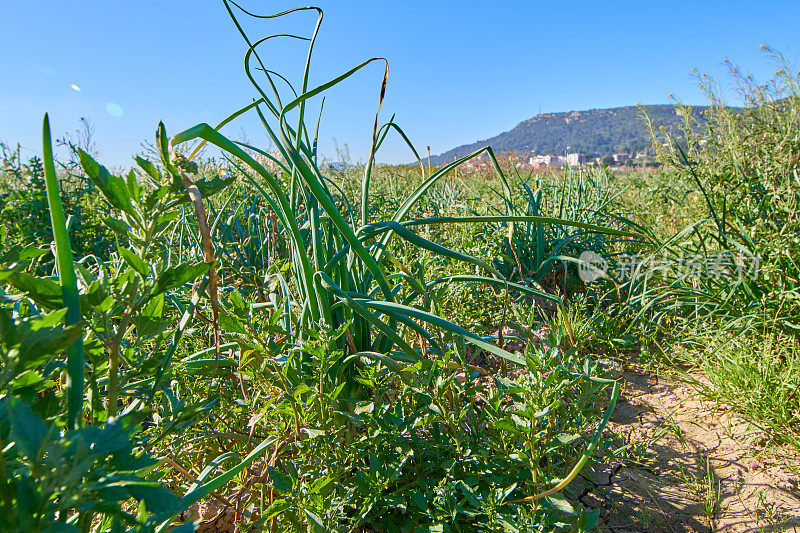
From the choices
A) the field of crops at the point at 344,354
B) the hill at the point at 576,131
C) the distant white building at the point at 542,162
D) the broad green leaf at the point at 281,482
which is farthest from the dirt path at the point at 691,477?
the hill at the point at 576,131

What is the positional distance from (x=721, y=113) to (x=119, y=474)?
3.29m

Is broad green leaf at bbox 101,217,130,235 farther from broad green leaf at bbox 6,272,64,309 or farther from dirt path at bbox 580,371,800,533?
dirt path at bbox 580,371,800,533

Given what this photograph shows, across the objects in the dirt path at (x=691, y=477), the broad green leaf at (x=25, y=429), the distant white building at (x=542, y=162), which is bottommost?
the dirt path at (x=691, y=477)

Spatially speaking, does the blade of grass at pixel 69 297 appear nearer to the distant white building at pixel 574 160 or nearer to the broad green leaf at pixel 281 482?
the broad green leaf at pixel 281 482

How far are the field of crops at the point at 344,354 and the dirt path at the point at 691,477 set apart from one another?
0.09m

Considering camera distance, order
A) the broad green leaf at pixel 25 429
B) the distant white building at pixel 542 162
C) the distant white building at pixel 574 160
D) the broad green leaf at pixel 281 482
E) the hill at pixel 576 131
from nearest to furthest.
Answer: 1. the broad green leaf at pixel 25 429
2. the broad green leaf at pixel 281 482
3. the distant white building at pixel 574 160
4. the distant white building at pixel 542 162
5. the hill at pixel 576 131

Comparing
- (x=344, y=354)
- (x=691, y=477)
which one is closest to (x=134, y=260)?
(x=344, y=354)

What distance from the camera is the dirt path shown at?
Answer: 1279mm

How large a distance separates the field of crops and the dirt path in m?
0.09

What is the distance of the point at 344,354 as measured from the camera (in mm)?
1263

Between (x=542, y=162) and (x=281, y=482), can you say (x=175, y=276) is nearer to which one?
(x=281, y=482)

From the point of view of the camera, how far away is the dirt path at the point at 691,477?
4.20 feet

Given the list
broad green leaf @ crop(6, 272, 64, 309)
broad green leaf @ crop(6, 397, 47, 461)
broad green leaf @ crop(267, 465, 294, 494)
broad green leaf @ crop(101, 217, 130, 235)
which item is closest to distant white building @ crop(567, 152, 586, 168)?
broad green leaf @ crop(267, 465, 294, 494)

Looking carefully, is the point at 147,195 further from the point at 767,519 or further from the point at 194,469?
the point at 767,519
